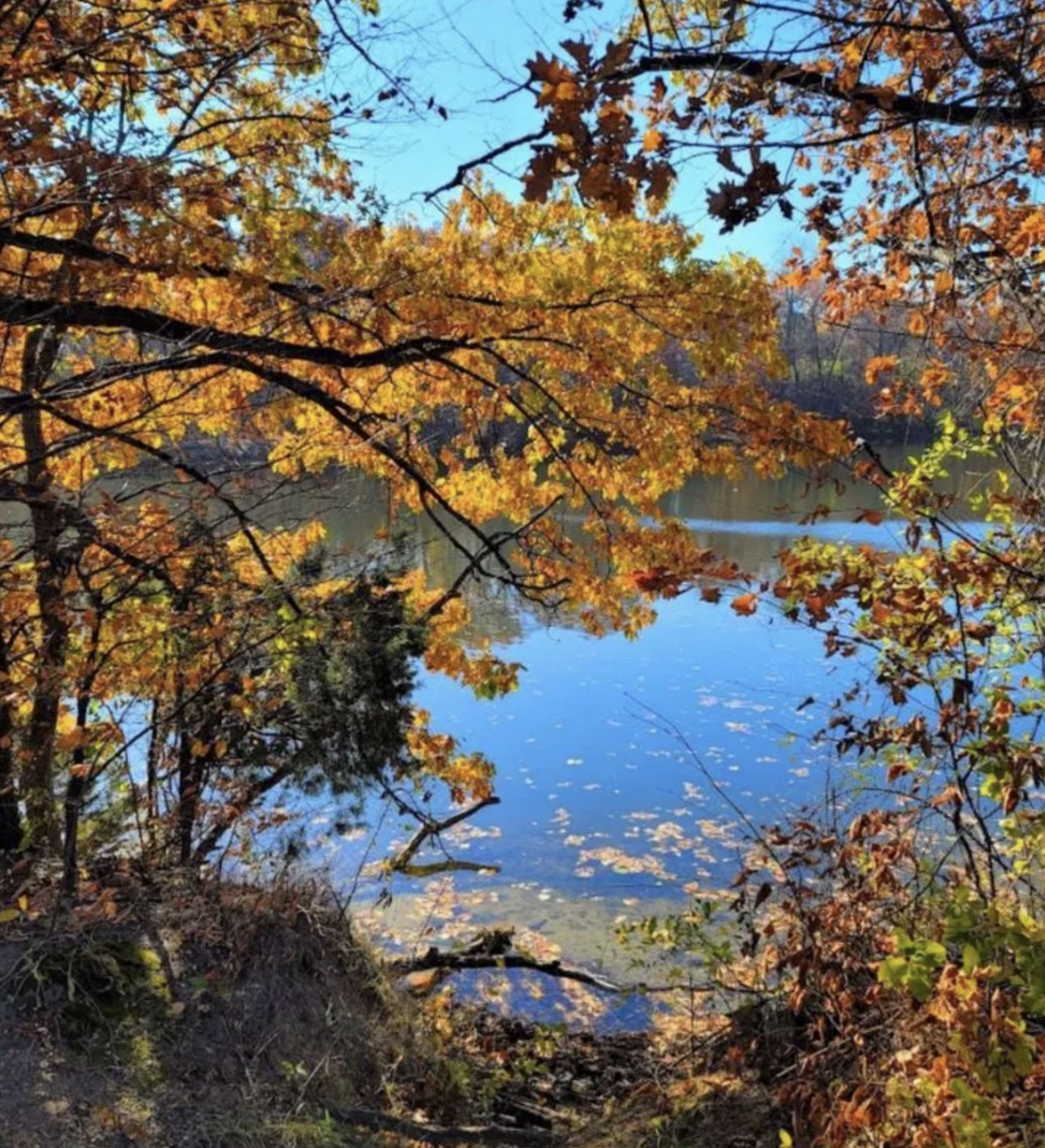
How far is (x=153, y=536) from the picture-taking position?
514 cm

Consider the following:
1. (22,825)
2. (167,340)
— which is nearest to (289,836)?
(22,825)

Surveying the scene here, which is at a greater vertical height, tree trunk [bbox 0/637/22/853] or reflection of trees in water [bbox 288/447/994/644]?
reflection of trees in water [bbox 288/447/994/644]

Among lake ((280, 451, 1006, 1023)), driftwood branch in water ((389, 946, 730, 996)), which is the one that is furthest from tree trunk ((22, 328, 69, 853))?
driftwood branch in water ((389, 946, 730, 996))

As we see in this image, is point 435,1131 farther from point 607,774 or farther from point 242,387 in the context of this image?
point 607,774

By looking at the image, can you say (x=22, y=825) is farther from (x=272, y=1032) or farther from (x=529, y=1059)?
(x=529, y=1059)

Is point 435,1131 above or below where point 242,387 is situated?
below

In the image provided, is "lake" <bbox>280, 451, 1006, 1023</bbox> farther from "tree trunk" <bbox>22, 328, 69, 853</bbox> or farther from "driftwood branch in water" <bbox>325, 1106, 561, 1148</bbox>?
"driftwood branch in water" <bbox>325, 1106, 561, 1148</bbox>

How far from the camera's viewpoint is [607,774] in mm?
11312

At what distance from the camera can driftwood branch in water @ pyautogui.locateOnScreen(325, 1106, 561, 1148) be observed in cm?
381

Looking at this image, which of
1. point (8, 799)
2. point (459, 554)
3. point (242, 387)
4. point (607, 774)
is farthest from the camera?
point (459, 554)

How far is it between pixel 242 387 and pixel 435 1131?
5232 mm

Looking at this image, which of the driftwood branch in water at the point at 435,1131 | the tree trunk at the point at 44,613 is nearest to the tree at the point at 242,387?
the tree trunk at the point at 44,613

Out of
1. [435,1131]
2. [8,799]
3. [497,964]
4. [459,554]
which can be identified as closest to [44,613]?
[8,799]

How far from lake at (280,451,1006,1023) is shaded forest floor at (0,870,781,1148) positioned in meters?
1.07
